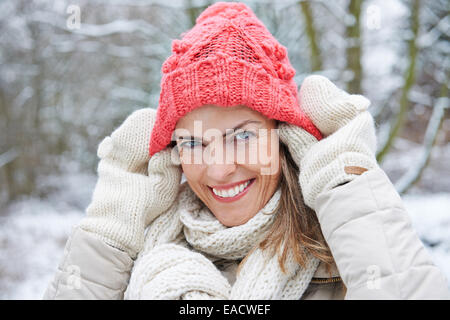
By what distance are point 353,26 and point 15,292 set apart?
134 inches

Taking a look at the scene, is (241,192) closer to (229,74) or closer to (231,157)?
(231,157)

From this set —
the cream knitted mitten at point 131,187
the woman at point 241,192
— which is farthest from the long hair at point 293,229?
the cream knitted mitten at point 131,187

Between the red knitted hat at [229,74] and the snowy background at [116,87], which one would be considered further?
the snowy background at [116,87]

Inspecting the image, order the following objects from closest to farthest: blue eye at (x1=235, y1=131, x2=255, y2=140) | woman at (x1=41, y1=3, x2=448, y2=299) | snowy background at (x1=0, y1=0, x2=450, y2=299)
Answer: woman at (x1=41, y1=3, x2=448, y2=299), blue eye at (x1=235, y1=131, x2=255, y2=140), snowy background at (x1=0, y1=0, x2=450, y2=299)

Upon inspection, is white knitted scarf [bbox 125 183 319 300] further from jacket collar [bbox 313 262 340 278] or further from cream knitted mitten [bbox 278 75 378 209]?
cream knitted mitten [bbox 278 75 378 209]

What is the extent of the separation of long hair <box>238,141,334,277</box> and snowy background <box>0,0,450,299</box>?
1.84 metres

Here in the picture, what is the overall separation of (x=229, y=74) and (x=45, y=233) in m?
3.32

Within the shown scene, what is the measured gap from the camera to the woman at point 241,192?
1.10 metres

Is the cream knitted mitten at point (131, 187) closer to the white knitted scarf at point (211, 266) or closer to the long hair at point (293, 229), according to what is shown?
the white knitted scarf at point (211, 266)

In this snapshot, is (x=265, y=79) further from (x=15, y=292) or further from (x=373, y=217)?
(x=15, y=292)

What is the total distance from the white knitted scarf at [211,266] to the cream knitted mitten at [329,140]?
0.51 ft

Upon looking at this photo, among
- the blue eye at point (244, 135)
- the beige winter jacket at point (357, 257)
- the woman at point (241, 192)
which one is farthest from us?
the blue eye at point (244, 135)

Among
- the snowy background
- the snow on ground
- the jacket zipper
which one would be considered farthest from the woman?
the snow on ground

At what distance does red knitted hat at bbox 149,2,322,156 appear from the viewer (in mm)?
1155
